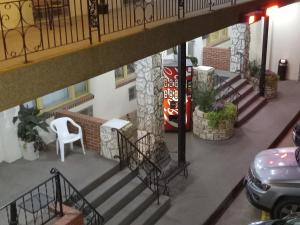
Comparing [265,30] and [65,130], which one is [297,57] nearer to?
[265,30]

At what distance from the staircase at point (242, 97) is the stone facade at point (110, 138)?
5235 mm

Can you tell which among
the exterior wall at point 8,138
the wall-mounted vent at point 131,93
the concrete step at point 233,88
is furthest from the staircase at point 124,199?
the concrete step at point 233,88

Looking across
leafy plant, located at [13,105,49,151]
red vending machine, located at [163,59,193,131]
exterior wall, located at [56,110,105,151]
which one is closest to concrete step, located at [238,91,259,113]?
red vending machine, located at [163,59,193,131]

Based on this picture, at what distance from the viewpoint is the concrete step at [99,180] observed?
852 centimetres

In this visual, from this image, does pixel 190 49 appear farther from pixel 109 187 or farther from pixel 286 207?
pixel 286 207

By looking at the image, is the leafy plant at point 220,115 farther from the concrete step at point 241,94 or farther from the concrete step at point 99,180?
the concrete step at point 99,180

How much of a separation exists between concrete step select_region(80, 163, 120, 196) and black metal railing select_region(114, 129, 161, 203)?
20cm

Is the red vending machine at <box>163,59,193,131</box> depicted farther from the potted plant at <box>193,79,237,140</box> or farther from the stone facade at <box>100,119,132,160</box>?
the stone facade at <box>100,119,132,160</box>

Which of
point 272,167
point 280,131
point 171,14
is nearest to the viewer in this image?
point 272,167

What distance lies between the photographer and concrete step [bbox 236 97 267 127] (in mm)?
13870

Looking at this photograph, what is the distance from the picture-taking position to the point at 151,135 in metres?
11.2

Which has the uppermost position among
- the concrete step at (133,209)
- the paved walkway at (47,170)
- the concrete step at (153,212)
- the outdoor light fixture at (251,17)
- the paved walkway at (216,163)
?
the outdoor light fixture at (251,17)

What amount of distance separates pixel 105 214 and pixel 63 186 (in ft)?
3.35

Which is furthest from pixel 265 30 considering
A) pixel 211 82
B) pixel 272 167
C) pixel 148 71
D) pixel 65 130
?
pixel 65 130
